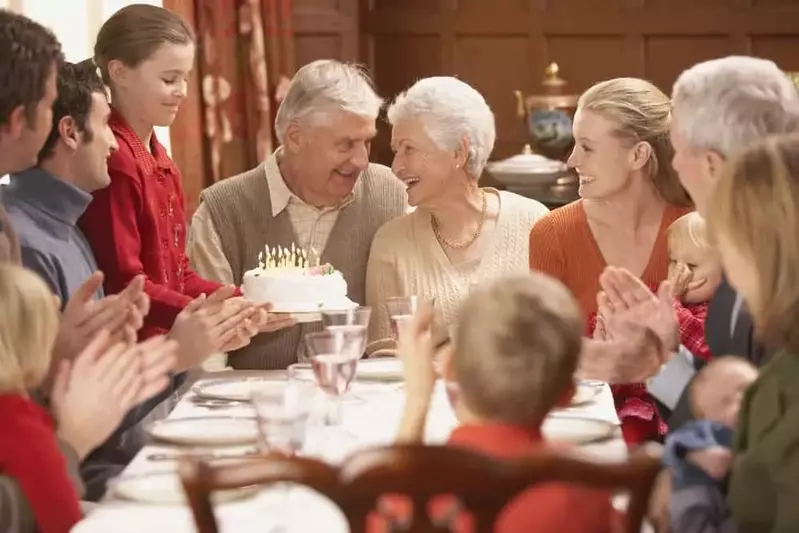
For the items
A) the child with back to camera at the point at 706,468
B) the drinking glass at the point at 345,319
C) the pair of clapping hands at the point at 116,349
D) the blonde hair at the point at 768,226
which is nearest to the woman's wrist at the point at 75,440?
the pair of clapping hands at the point at 116,349

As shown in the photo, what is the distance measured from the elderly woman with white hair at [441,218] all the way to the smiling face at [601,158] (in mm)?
381

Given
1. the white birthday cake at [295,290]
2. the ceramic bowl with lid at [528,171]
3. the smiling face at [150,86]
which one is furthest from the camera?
the ceramic bowl with lid at [528,171]

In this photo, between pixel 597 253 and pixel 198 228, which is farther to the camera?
pixel 198 228

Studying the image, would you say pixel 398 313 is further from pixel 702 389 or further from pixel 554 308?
pixel 554 308

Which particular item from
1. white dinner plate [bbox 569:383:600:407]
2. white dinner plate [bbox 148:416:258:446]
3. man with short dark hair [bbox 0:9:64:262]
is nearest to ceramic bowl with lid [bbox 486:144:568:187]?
white dinner plate [bbox 569:383:600:407]

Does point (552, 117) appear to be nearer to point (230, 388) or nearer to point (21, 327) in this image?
point (230, 388)

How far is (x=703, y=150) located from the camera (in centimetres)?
229

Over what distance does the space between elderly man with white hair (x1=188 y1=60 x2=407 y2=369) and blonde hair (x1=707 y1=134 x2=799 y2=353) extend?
195 cm

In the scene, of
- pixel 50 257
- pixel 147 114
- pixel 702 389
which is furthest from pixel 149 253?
pixel 702 389

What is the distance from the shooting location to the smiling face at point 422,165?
3.52m

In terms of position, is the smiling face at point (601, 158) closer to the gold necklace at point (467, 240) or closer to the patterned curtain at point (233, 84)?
the gold necklace at point (467, 240)

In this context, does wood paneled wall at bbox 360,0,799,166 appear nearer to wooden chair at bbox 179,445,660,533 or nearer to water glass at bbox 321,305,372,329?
water glass at bbox 321,305,372,329

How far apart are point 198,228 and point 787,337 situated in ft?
7.29

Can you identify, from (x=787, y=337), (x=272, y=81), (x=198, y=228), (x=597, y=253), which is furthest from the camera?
(x=272, y=81)
